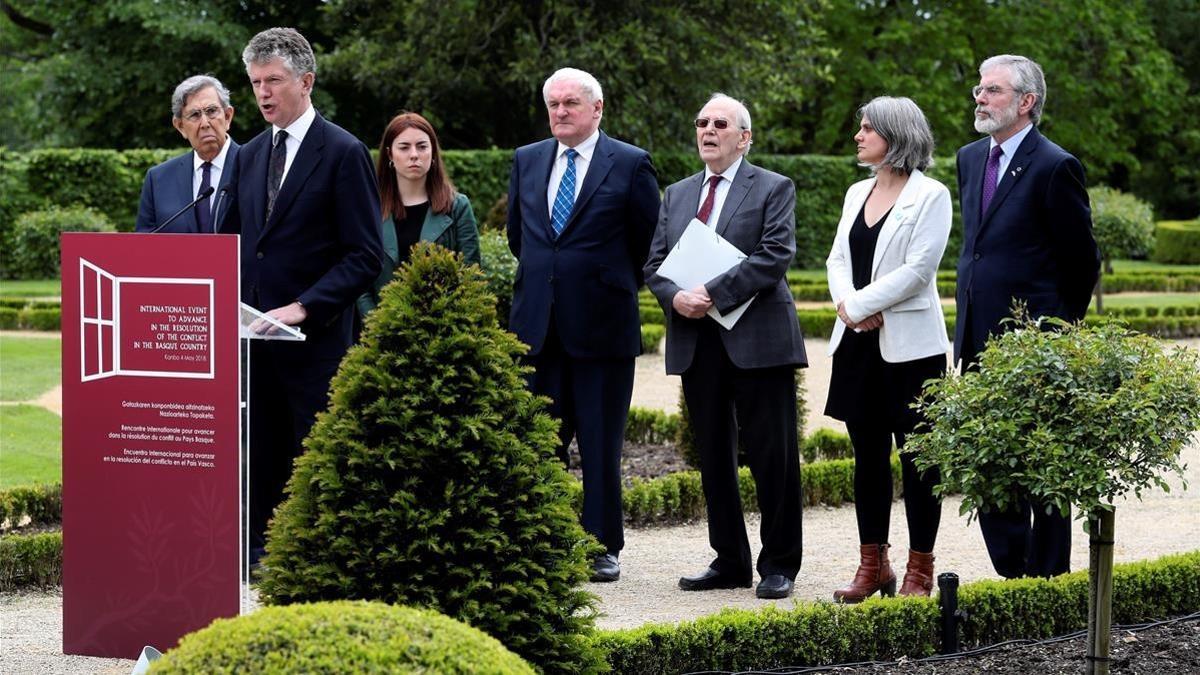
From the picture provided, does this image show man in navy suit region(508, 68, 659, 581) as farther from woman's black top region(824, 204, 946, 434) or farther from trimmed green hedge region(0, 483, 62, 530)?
trimmed green hedge region(0, 483, 62, 530)

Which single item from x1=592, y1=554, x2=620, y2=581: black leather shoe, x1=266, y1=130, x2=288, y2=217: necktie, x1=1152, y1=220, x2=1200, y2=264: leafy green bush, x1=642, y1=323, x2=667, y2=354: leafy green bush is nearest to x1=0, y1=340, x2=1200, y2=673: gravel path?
x1=592, y1=554, x2=620, y2=581: black leather shoe

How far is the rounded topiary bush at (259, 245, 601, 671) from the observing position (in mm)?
3799

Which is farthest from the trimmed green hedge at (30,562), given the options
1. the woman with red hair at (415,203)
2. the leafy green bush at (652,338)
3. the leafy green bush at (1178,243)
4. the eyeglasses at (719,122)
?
the leafy green bush at (1178,243)

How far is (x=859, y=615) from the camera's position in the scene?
5.11 metres

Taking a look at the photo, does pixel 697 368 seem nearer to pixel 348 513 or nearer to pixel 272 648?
pixel 348 513

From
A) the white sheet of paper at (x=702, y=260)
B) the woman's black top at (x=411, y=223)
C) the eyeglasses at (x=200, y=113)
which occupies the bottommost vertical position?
the white sheet of paper at (x=702, y=260)

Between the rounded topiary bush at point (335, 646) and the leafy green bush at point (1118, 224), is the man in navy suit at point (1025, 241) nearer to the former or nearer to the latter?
the rounded topiary bush at point (335, 646)

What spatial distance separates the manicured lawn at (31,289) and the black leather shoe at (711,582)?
15263 millimetres

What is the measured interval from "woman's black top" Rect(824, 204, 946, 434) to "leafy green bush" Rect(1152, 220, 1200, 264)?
98.8ft

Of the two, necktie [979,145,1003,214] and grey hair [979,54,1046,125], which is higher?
grey hair [979,54,1046,125]

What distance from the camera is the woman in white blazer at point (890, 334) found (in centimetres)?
598

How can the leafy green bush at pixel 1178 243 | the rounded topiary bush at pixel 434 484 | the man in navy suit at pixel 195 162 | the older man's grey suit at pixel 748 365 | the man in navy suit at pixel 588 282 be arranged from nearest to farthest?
the rounded topiary bush at pixel 434 484 → the older man's grey suit at pixel 748 365 → the man in navy suit at pixel 588 282 → the man in navy suit at pixel 195 162 → the leafy green bush at pixel 1178 243

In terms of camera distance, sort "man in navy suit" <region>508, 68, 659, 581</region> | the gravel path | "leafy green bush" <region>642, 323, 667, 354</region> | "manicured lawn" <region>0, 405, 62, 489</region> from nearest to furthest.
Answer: the gravel path
"man in navy suit" <region>508, 68, 659, 581</region>
"manicured lawn" <region>0, 405, 62, 489</region>
"leafy green bush" <region>642, 323, 667, 354</region>

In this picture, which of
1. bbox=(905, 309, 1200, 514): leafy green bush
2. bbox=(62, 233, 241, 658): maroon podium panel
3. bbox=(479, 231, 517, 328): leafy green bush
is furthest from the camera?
bbox=(479, 231, 517, 328): leafy green bush
